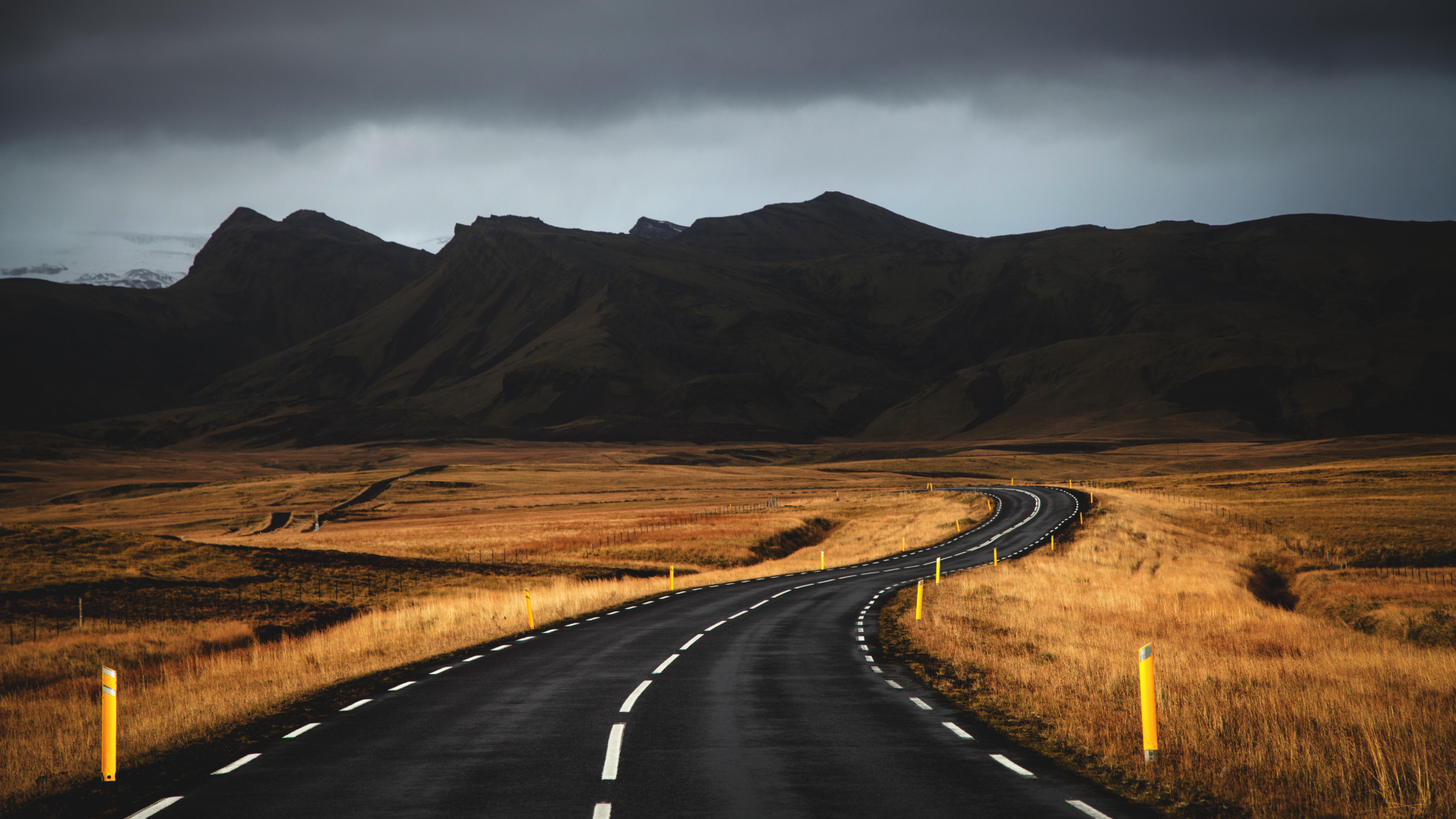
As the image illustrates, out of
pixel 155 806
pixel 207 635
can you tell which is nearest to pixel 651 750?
pixel 155 806

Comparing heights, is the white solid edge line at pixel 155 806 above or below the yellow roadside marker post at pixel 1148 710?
below

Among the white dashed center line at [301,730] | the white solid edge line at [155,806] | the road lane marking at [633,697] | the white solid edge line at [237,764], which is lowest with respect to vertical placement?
the road lane marking at [633,697]

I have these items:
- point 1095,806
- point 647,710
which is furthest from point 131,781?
point 1095,806

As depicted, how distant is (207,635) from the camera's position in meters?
26.7

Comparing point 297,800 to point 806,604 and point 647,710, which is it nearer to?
point 647,710

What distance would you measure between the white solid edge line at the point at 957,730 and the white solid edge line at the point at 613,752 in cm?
400

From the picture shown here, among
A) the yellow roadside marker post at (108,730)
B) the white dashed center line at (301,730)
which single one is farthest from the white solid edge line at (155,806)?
the white dashed center line at (301,730)

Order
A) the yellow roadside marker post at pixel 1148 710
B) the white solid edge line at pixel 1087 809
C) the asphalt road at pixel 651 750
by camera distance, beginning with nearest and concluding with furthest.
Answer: the white solid edge line at pixel 1087 809 < the asphalt road at pixel 651 750 < the yellow roadside marker post at pixel 1148 710

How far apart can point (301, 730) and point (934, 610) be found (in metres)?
17.9

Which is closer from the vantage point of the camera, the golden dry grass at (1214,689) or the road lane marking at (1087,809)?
the road lane marking at (1087,809)

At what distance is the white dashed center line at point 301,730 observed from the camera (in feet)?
39.8

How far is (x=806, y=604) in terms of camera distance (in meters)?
30.8

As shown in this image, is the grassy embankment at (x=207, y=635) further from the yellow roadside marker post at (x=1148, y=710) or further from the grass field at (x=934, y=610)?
the yellow roadside marker post at (x=1148, y=710)

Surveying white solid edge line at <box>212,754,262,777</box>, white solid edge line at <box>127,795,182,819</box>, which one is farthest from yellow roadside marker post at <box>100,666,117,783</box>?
white solid edge line at <box>127,795,182,819</box>
